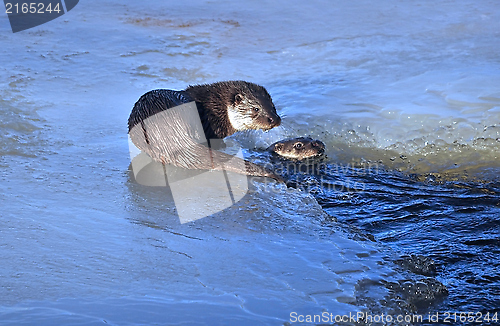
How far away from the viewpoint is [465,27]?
21.3ft

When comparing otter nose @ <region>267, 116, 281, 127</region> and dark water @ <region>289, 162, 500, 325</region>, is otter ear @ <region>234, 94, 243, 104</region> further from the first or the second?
dark water @ <region>289, 162, 500, 325</region>

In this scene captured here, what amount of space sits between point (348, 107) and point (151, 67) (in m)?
2.44

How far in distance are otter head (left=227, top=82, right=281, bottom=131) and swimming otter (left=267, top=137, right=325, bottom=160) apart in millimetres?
200

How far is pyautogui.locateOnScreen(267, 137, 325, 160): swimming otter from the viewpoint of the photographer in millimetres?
4059

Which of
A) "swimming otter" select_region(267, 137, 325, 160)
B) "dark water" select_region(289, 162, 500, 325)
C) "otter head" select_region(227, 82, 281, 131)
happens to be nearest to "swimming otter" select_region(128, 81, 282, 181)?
"otter head" select_region(227, 82, 281, 131)

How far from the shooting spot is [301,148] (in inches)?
160

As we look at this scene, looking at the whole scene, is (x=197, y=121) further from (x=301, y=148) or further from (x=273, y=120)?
(x=301, y=148)

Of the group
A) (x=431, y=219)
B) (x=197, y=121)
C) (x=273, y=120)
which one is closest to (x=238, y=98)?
(x=273, y=120)

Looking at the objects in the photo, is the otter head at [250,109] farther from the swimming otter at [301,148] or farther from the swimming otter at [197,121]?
the swimming otter at [301,148]

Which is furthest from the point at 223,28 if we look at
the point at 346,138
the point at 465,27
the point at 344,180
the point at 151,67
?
the point at 344,180

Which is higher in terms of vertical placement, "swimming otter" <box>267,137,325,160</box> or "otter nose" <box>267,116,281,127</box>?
"otter nose" <box>267,116,281,127</box>

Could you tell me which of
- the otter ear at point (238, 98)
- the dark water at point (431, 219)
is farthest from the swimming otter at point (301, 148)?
the otter ear at point (238, 98)

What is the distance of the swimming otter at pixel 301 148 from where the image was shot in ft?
13.3

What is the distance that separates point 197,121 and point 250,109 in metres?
0.50
